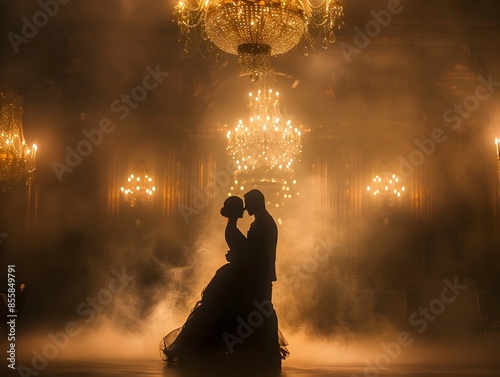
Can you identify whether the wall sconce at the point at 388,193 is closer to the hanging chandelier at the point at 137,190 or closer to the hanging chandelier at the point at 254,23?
the hanging chandelier at the point at 137,190

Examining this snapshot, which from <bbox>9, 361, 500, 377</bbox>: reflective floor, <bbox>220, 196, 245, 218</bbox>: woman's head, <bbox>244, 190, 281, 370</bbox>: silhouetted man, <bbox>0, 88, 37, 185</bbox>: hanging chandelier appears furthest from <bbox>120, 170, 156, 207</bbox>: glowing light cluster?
<bbox>244, 190, 281, 370</bbox>: silhouetted man

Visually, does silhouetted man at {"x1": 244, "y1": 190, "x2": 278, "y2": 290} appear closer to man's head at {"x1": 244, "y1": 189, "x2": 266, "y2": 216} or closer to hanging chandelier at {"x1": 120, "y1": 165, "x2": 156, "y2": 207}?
man's head at {"x1": 244, "y1": 189, "x2": 266, "y2": 216}

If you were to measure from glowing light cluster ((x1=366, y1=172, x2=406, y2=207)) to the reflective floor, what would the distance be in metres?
5.49

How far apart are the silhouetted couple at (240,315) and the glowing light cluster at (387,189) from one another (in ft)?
20.5

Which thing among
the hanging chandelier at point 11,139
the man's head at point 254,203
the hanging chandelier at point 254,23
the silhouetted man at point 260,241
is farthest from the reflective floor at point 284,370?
the hanging chandelier at point 11,139

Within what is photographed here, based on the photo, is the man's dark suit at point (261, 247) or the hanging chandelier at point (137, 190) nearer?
the man's dark suit at point (261, 247)

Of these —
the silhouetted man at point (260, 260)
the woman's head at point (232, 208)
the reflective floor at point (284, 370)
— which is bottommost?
the reflective floor at point (284, 370)

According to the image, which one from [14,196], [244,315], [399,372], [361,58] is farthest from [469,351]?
[14,196]

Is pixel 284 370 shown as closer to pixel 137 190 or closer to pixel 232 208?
pixel 232 208

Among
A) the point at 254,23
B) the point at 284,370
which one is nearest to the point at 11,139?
the point at 254,23

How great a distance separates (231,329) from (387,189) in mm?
6679

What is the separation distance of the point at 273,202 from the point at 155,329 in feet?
11.6

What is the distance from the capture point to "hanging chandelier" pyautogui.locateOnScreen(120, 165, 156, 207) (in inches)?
439

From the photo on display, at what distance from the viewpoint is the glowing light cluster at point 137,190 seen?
1114cm
